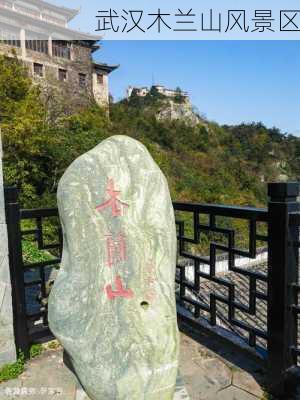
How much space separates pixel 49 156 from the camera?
11.1 meters

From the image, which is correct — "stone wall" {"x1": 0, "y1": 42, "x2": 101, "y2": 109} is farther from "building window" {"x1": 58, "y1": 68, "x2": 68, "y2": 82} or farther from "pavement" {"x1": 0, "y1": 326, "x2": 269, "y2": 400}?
"pavement" {"x1": 0, "y1": 326, "x2": 269, "y2": 400}

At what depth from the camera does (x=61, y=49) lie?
20266 millimetres

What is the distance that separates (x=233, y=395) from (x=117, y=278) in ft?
3.88

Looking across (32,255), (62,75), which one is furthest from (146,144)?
(32,255)

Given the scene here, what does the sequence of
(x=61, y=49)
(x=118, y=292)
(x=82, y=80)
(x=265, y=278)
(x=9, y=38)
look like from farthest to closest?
(x=82, y=80) < (x=61, y=49) < (x=9, y=38) < (x=265, y=278) < (x=118, y=292)

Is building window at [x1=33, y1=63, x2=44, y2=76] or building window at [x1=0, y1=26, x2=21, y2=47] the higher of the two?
building window at [x1=0, y1=26, x2=21, y2=47]

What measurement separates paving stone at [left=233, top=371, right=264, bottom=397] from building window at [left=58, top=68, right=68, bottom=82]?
20.2m

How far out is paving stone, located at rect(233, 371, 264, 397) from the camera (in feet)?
7.31

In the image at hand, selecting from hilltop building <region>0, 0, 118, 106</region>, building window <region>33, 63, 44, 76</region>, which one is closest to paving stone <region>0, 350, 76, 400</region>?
hilltop building <region>0, 0, 118, 106</region>

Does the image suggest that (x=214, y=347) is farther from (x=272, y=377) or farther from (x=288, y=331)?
(x=288, y=331)

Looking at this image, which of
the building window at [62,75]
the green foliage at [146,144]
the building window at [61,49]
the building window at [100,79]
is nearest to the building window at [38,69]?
the building window at [62,75]

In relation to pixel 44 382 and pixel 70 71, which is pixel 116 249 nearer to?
pixel 44 382

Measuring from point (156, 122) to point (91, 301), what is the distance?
26772 millimetres

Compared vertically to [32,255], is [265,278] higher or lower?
higher
